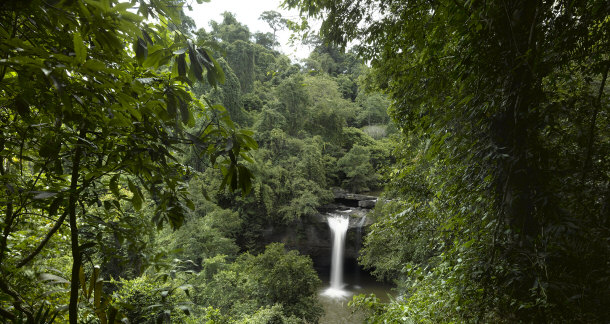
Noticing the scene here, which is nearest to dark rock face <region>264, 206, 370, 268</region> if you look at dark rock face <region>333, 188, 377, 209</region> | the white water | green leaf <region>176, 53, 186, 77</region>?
the white water

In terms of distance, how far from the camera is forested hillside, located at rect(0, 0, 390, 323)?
859 mm

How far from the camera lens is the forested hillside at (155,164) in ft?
2.82

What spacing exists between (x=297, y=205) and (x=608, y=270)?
38.3ft

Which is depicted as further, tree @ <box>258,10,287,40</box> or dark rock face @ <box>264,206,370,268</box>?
tree @ <box>258,10,287,40</box>

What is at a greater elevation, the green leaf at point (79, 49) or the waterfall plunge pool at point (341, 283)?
the green leaf at point (79, 49)

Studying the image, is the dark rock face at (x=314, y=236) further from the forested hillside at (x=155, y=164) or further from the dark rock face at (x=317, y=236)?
the forested hillside at (x=155, y=164)

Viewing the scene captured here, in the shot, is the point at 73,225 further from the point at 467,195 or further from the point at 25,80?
the point at 467,195

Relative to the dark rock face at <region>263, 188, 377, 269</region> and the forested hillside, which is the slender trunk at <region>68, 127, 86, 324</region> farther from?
the dark rock face at <region>263, 188, 377, 269</region>

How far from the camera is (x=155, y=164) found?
4.87 feet

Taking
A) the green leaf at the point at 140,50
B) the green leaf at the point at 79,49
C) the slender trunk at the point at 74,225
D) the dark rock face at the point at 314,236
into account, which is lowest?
the dark rock face at the point at 314,236

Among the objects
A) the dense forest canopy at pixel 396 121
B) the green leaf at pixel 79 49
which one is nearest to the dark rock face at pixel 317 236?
the dense forest canopy at pixel 396 121

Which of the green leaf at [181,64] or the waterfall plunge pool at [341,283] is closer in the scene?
the green leaf at [181,64]

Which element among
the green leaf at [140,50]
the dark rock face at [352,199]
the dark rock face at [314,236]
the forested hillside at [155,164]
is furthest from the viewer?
the dark rock face at [352,199]

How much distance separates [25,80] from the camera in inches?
29.0
